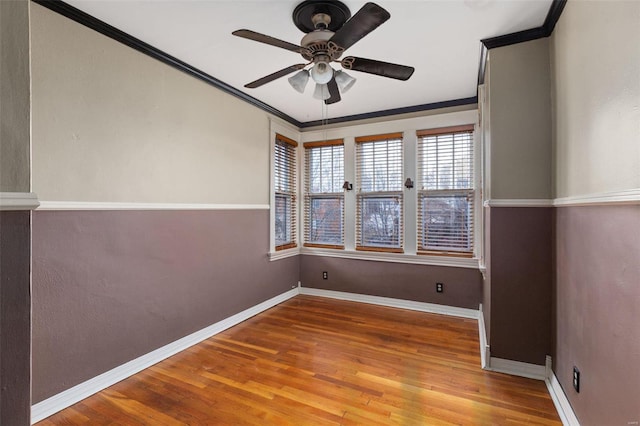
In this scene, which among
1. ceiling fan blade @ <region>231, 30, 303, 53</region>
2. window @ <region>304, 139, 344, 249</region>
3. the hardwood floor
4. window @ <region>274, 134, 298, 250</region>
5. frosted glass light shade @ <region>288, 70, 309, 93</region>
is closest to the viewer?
ceiling fan blade @ <region>231, 30, 303, 53</region>

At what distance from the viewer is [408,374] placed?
Result: 7.78ft

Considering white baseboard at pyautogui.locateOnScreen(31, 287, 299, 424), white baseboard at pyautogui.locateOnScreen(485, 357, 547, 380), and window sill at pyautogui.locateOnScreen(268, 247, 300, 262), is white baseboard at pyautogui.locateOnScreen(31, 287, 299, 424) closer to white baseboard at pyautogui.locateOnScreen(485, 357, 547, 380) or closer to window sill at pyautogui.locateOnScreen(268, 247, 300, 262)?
window sill at pyautogui.locateOnScreen(268, 247, 300, 262)

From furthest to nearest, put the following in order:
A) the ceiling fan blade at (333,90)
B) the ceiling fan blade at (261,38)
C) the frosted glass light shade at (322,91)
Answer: the frosted glass light shade at (322,91) < the ceiling fan blade at (333,90) < the ceiling fan blade at (261,38)

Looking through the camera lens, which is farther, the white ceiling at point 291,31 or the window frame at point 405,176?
the window frame at point 405,176

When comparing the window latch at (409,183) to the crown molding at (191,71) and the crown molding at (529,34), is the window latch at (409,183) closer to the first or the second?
the crown molding at (191,71)

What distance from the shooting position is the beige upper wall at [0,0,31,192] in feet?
2.72

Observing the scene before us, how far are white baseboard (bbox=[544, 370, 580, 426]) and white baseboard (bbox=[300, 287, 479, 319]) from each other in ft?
4.61

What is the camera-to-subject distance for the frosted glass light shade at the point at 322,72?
6.66ft

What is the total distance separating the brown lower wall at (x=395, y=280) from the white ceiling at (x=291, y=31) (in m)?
2.19

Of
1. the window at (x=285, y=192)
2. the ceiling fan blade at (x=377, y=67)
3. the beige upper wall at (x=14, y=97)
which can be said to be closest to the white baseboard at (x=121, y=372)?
the window at (x=285, y=192)

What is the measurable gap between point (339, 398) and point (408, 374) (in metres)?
0.63

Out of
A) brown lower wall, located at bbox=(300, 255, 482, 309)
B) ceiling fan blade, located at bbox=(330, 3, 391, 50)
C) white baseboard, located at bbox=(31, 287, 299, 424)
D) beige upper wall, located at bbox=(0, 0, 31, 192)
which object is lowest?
white baseboard, located at bbox=(31, 287, 299, 424)

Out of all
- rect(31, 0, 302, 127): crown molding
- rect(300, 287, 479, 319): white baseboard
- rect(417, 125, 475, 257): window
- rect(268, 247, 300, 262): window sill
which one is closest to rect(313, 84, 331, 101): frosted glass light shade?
rect(31, 0, 302, 127): crown molding

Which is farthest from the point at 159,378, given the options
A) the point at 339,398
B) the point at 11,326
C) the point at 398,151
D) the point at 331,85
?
the point at 398,151
